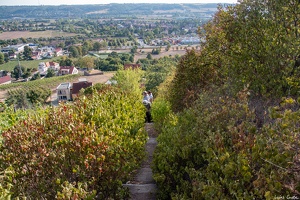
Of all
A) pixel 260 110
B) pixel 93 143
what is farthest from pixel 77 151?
pixel 260 110

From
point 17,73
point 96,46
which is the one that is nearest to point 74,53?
point 96,46

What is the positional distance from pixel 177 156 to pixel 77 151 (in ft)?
5.85

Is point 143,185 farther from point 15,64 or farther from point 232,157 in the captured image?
point 15,64

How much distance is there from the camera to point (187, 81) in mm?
9336

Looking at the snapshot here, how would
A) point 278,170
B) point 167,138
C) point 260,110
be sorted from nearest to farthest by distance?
point 278,170 → point 260,110 → point 167,138

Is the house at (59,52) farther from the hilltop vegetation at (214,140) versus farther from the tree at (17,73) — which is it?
the hilltop vegetation at (214,140)

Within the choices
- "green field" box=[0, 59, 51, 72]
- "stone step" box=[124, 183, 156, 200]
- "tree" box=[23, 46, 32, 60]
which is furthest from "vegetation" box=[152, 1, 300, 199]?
"tree" box=[23, 46, 32, 60]

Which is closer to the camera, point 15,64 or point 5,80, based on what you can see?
point 5,80

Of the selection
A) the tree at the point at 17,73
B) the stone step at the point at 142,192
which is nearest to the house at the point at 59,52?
the tree at the point at 17,73

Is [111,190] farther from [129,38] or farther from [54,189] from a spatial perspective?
[129,38]

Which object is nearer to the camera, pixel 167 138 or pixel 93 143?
pixel 93 143

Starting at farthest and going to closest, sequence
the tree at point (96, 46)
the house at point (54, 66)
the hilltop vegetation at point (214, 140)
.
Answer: the tree at point (96, 46) → the house at point (54, 66) → the hilltop vegetation at point (214, 140)

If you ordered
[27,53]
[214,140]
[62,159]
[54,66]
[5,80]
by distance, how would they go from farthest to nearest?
[27,53]
[54,66]
[5,80]
[62,159]
[214,140]

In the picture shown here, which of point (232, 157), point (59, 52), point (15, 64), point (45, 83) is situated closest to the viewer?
point (232, 157)
